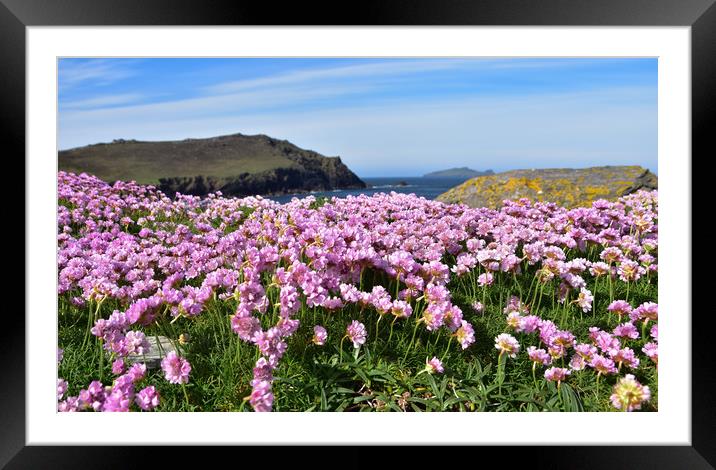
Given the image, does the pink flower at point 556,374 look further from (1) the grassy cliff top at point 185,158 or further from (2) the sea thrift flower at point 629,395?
(1) the grassy cliff top at point 185,158

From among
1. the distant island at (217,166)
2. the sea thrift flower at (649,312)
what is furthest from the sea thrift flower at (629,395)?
the distant island at (217,166)

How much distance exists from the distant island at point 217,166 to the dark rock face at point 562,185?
2.40 metres

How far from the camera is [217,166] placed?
642 centimetres

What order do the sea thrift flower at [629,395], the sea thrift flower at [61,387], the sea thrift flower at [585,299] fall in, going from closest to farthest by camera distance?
1. the sea thrift flower at [629,395]
2. the sea thrift flower at [61,387]
3. the sea thrift flower at [585,299]

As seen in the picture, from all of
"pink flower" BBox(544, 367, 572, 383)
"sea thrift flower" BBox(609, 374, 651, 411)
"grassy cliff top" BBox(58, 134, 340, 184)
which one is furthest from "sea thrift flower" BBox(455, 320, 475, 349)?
"grassy cliff top" BBox(58, 134, 340, 184)

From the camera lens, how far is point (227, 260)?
3383 mm

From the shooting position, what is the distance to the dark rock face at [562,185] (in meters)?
6.73

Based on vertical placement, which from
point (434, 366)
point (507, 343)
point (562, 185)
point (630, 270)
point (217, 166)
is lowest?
point (434, 366)

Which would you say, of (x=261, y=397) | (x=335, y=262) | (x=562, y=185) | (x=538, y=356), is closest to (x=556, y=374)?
(x=538, y=356)

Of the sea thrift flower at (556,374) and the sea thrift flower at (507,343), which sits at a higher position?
the sea thrift flower at (507,343)

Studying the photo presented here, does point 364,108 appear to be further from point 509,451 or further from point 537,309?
point 509,451

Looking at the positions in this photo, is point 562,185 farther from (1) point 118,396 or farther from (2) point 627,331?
(1) point 118,396

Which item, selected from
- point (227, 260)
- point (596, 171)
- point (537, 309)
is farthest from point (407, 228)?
point (596, 171)

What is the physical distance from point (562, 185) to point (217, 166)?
4287mm
